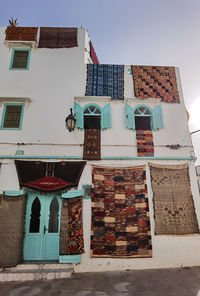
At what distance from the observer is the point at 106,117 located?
7316mm

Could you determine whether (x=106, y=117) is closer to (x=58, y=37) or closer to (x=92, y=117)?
(x=92, y=117)

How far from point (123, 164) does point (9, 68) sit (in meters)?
6.30

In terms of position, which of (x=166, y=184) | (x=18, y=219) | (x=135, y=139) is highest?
(x=135, y=139)

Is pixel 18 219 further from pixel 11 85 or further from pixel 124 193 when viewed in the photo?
pixel 11 85

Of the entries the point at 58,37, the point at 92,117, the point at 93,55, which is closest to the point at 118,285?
the point at 92,117

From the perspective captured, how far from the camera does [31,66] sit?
7922 mm

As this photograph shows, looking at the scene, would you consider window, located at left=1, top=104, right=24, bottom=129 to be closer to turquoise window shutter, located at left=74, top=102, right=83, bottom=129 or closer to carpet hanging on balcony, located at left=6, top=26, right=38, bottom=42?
turquoise window shutter, located at left=74, top=102, right=83, bottom=129

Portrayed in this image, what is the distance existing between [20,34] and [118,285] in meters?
10.2

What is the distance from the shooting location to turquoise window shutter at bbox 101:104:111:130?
7204 millimetres

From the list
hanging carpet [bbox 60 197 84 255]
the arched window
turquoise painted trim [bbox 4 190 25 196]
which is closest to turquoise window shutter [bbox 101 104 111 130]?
the arched window

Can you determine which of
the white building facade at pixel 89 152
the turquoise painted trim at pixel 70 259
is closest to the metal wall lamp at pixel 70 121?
the white building facade at pixel 89 152

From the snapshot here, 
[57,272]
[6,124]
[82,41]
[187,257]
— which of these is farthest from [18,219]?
[82,41]

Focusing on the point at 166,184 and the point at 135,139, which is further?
the point at 135,139

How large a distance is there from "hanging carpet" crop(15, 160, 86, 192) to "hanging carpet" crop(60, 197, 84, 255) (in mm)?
605
